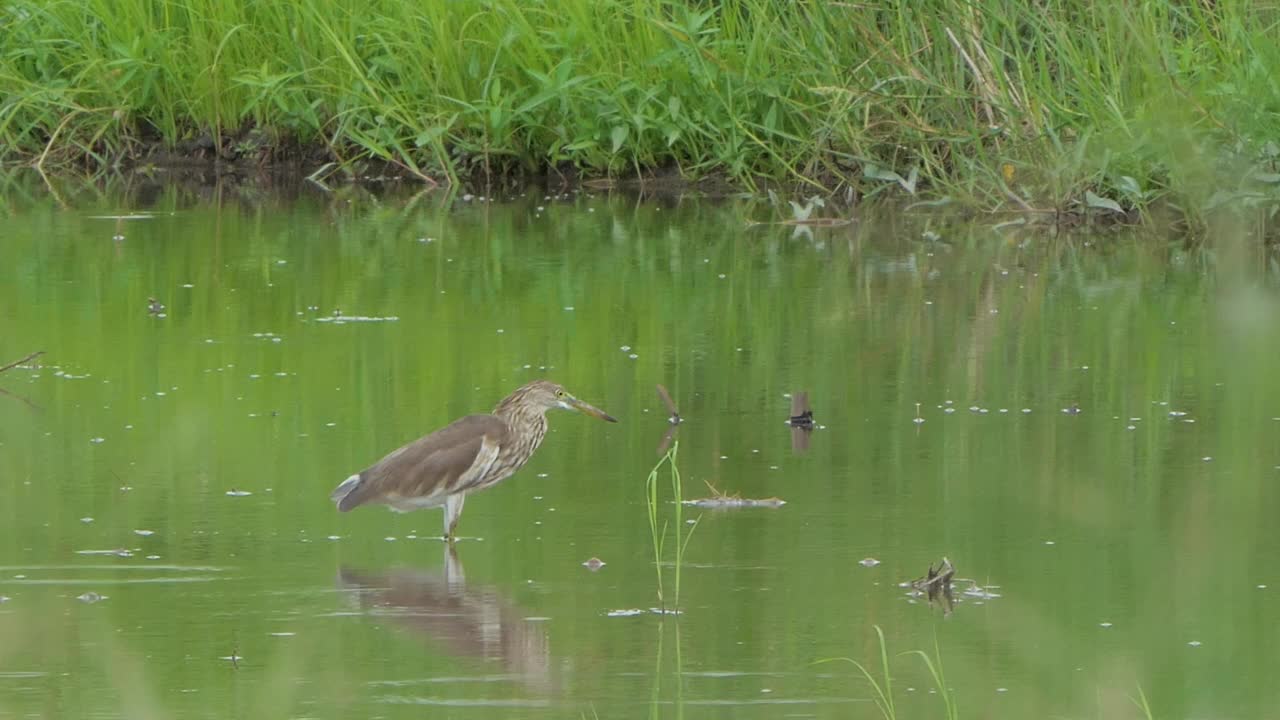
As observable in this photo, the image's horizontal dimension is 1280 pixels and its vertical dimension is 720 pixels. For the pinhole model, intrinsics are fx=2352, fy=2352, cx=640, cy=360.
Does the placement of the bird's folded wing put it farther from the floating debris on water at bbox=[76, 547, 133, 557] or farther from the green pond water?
the floating debris on water at bbox=[76, 547, 133, 557]

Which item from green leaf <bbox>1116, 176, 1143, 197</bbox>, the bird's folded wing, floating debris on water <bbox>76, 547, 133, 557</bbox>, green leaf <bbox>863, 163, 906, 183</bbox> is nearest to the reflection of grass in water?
the bird's folded wing

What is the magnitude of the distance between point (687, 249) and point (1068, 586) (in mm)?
5801

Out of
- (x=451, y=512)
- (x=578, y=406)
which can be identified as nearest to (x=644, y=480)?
(x=578, y=406)

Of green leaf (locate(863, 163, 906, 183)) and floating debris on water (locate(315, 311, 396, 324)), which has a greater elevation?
green leaf (locate(863, 163, 906, 183))

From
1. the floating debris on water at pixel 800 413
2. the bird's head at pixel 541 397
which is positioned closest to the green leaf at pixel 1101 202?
the floating debris on water at pixel 800 413

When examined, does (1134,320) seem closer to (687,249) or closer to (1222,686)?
(687,249)

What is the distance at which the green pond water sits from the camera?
4273 millimetres

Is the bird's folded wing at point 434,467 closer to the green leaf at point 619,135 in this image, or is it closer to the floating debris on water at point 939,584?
the floating debris on water at point 939,584

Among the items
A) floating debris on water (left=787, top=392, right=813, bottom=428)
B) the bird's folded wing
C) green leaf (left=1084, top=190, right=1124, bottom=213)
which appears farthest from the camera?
green leaf (left=1084, top=190, right=1124, bottom=213)

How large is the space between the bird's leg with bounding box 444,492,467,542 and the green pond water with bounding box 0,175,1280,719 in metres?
0.06

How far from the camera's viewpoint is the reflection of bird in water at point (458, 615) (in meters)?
4.39

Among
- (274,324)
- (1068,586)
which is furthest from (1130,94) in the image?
(1068,586)

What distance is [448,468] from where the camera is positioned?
17.8ft

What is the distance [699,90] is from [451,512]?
710 centimetres
